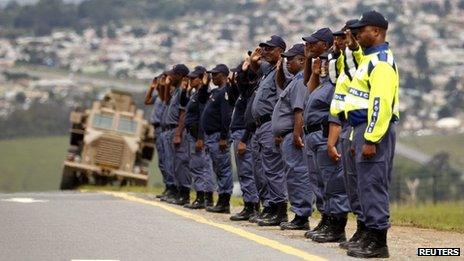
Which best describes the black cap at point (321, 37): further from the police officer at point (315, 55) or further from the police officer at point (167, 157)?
the police officer at point (167, 157)

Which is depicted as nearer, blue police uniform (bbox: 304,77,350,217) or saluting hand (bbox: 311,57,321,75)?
blue police uniform (bbox: 304,77,350,217)

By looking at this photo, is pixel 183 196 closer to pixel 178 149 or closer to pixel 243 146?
pixel 178 149

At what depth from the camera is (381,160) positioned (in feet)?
41.0

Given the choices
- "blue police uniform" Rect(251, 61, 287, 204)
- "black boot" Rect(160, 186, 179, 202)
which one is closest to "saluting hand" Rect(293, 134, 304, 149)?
"blue police uniform" Rect(251, 61, 287, 204)

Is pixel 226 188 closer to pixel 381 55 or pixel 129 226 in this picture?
pixel 129 226

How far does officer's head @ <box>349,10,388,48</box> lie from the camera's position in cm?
1264

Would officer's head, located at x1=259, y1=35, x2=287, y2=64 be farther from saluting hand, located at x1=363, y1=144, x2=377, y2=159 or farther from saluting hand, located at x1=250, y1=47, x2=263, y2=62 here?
saluting hand, located at x1=363, y1=144, x2=377, y2=159

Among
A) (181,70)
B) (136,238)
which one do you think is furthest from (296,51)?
(181,70)

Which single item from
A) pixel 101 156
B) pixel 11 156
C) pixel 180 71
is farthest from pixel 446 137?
pixel 180 71

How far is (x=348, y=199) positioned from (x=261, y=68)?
176 inches

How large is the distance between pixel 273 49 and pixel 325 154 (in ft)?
9.25

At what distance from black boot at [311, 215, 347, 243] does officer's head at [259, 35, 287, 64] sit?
3.14 metres

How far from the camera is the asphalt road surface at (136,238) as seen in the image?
12195 millimetres

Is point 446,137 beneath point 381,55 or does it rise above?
above
